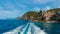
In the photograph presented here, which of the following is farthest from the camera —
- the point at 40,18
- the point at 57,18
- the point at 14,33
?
the point at 40,18

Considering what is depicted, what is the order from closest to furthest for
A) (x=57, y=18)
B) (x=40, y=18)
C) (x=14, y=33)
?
(x=14, y=33) → (x=57, y=18) → (x=40, y=18)

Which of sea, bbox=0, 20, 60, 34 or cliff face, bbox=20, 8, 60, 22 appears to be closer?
sea, bbox=0, 20, 60, 34

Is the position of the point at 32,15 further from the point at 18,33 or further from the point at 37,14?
the point at 18,33

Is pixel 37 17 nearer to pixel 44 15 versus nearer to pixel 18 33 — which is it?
pixel 44 15

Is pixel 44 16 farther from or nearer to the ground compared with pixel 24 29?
farther from the ground

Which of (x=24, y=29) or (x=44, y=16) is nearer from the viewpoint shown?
(x=24, y=29)

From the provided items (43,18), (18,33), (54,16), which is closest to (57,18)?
(54,16)

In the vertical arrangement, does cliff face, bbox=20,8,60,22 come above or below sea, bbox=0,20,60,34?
above

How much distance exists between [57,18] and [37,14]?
1573cm

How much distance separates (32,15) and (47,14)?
970cm

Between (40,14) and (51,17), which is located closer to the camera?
(51,17)

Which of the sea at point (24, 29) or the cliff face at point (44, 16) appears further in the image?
the cliff face at point (44, 16)

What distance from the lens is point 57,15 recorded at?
368 feet

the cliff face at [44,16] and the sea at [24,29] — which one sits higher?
the cliff face at [44,16]
